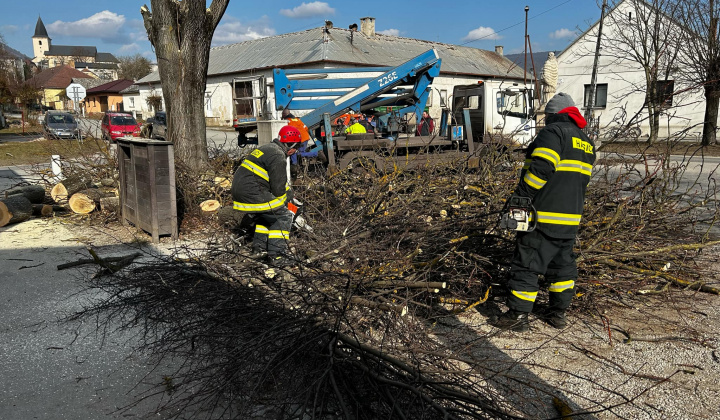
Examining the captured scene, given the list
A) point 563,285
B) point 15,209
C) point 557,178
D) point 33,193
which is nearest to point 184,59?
point 33,193

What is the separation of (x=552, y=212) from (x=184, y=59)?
23.0 feet

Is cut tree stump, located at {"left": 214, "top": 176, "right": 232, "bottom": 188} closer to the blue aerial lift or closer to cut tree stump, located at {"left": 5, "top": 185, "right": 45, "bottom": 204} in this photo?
the blue aerial lift

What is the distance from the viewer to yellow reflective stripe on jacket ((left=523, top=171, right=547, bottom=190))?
12.5 ft

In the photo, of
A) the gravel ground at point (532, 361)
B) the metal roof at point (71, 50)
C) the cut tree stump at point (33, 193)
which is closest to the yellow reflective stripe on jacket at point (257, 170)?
the gravel ground at point (532, 361)

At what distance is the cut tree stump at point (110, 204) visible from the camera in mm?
7922

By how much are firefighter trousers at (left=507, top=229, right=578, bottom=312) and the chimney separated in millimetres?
30341

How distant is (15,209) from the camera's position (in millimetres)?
7723

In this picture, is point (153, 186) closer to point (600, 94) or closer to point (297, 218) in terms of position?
point (297, 218)

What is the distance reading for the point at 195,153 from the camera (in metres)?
8.87

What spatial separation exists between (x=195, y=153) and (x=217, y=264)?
5.19 m

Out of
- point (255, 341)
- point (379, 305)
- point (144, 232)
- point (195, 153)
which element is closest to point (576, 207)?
point (379, 305)

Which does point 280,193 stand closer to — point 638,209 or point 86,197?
point 638,209

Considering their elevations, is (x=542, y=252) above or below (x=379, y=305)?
above

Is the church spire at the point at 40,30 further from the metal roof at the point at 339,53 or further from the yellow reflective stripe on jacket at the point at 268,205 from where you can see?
the yellow reflective stripe on jacket at the point at 268,205
